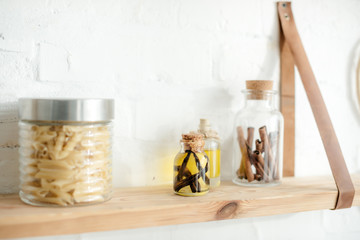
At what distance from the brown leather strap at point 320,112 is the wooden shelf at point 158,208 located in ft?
0.09

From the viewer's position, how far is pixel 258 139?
79cm

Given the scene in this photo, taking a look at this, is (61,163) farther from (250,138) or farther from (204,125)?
(250,138)

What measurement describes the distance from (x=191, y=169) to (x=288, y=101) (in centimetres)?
37

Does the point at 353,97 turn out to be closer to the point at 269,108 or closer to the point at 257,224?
the point at 269,108

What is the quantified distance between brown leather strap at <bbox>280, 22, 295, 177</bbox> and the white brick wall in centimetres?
2

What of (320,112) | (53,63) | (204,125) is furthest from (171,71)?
(320,112)

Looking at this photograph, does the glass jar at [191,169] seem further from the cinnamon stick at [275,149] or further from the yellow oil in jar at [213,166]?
the cinnamon stick at [275,149]

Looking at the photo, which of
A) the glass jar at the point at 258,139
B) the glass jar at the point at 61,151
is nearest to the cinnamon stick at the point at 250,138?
the glass jar at the point at 258,139

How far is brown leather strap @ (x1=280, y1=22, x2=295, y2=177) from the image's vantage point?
0.88 meters

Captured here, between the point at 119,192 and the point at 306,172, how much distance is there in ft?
1.67

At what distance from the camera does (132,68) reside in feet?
2.42

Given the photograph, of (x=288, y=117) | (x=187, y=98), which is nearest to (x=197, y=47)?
(x=187, y=98)

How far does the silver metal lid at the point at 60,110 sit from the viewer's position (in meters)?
0.55

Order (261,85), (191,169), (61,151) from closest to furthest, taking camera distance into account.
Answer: (61,151) < (191,169) < (261,85)
